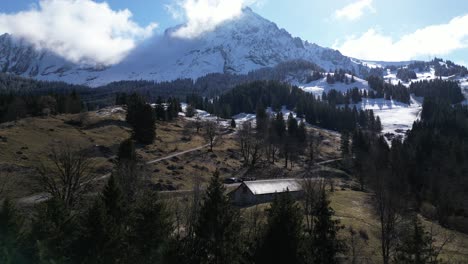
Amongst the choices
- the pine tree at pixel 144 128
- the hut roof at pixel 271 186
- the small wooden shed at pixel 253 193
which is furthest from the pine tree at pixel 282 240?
the pine tree at pixel 144 128

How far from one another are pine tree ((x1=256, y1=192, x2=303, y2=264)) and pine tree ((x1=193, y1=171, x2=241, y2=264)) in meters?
2.43

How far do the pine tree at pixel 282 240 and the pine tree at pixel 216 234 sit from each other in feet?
7.99

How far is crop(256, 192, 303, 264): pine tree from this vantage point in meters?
32.8

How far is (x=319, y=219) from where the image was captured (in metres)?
40.6

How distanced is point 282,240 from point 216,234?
5.64 m

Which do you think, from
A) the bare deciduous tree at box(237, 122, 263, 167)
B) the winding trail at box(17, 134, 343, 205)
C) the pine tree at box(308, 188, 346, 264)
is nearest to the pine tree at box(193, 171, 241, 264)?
the pine tree at box(308, 188, 346, 264)

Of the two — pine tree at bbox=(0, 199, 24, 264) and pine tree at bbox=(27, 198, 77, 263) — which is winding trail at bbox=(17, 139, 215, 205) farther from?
Answer: pine tree at bbox=(0, 199, 24, 264)

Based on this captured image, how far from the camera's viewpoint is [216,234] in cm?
3528

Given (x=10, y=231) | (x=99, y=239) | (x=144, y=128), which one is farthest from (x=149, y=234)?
(x=144, y=128)

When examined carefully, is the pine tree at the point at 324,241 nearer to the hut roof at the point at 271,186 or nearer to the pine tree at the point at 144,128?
the hut roof at the point at 271,186

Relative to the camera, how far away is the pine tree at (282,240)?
107ft

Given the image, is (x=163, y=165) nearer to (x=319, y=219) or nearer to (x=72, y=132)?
(x=72, y=132)

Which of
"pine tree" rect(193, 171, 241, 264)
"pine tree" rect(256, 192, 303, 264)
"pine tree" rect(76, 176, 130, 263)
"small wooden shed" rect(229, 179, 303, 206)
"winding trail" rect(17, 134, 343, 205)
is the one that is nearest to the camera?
"pine tree" rect(76, 176, 130, 263)

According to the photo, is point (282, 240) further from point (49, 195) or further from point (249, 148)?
point (249, 148)
